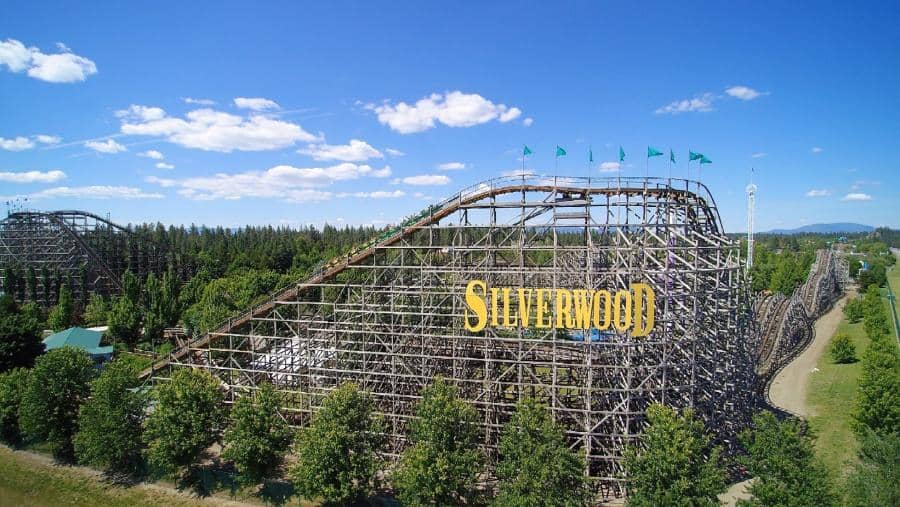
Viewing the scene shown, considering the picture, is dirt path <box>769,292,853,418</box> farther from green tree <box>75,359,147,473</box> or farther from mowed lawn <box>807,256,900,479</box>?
green tree <box>75,359,147,473</box>

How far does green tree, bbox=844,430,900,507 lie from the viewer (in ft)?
40.8

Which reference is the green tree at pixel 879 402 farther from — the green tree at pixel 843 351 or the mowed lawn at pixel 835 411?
the green tree at pixel 843 351

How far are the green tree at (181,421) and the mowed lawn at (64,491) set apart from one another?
1.42 m

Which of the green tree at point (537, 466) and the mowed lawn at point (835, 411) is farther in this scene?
the mowed lawn at point (835, 411)

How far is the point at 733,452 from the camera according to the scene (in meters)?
19.4

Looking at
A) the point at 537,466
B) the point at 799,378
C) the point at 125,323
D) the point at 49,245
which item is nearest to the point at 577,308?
the point at 537,466

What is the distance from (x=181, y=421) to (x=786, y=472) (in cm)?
2155

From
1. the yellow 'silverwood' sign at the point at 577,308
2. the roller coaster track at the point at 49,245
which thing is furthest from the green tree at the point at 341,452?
the roller coaster track at the point at 49,245

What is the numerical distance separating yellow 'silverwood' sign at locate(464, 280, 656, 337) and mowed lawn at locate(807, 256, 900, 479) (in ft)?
23.2

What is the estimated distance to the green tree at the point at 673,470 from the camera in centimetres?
1347

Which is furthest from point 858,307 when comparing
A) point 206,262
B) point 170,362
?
point 206,262

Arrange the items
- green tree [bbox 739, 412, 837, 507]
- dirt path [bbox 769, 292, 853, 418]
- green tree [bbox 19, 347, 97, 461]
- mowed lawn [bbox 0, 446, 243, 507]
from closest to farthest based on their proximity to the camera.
Answer: green tree [bbox 739, 412, 837, 507] < mowed lawn [bbox 0, 446, 243, 507] < green tree [bbox 19, 347, 97, 461] < dirt path [bbox 769, 292, 853, 418]

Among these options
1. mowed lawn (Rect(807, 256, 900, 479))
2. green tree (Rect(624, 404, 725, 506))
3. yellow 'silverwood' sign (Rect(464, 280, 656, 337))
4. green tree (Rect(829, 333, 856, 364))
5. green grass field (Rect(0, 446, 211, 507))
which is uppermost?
yellow 'silverwood' sign (Rect(464, 280, 656, 337))

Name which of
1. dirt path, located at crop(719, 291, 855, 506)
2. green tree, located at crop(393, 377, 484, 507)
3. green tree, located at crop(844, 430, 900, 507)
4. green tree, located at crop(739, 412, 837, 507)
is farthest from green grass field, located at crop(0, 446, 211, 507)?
green tree, located at crop(844, 430, 900, 507)
